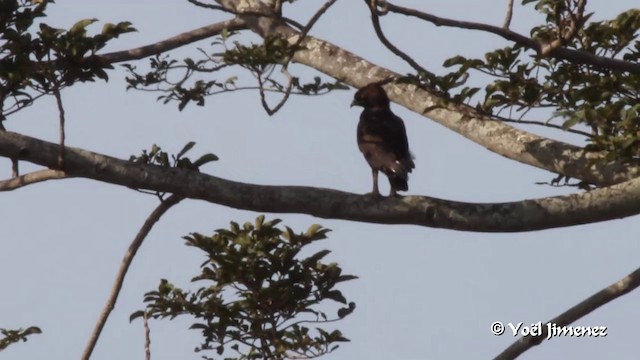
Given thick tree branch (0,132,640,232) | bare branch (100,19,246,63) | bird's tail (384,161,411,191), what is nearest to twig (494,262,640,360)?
thick tree branch (0,132,640,232)

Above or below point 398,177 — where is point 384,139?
above

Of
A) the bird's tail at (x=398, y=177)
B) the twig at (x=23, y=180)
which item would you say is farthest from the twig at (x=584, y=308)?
the twig at (x=23, y=180)

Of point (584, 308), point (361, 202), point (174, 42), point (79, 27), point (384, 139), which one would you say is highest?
point (174, 42)

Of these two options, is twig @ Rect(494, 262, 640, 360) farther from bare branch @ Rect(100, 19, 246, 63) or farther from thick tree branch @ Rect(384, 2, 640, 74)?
bare branch @ Rect(100, 19, 246, 63)

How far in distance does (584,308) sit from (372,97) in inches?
127

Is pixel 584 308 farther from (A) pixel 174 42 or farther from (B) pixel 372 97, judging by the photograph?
(A) pixel 174 42

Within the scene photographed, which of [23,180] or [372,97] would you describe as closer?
[23,180]

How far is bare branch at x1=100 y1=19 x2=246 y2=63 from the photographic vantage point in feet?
29.4

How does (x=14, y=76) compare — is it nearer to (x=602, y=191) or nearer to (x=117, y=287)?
(x=117, y=287)

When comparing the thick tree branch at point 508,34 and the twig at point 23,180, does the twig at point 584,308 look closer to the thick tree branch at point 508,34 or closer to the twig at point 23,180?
the thick tree branch at point 508,34

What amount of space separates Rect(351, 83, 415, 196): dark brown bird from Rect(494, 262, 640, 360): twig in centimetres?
220

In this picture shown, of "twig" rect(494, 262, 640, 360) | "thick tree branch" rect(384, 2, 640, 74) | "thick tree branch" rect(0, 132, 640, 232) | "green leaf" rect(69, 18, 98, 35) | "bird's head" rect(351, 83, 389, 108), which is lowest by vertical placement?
"twig" rect(494, 262, 640, 360)

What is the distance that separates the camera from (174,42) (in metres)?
9.80

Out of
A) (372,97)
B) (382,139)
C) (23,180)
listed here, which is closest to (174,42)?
(372,97)
